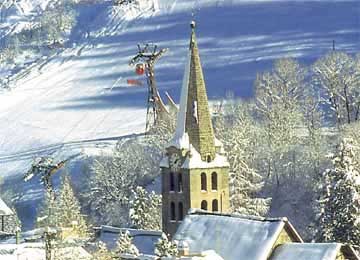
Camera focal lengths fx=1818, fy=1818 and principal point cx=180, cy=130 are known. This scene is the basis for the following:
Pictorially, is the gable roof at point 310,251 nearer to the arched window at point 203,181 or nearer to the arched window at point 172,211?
the arched window at point 203,181

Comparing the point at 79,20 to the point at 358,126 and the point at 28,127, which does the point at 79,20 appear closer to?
the point at 28,127

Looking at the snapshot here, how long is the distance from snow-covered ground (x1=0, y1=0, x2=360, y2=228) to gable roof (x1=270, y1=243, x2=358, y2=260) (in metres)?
56.2

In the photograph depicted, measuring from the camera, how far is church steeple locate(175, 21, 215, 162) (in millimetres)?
74625

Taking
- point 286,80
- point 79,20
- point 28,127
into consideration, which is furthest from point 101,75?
point 286,80

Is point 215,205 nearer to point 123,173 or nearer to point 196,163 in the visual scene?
point 196,163

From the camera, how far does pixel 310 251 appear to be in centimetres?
6203

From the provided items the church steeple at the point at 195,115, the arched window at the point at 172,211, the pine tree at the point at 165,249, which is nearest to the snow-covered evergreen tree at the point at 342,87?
the church steeple at the point at 195,115

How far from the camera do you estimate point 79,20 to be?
7367 inches

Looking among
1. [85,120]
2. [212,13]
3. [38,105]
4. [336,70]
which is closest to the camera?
[336,70]

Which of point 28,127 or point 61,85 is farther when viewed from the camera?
point 61,85

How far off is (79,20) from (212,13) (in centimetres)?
2088

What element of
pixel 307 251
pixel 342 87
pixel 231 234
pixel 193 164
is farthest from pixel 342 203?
pixel 342 87

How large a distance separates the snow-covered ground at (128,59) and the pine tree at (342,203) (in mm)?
44026

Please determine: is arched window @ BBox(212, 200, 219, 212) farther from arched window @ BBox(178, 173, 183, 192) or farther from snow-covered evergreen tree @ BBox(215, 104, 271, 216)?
snow-covered evergreen tree @ BBox(215, 104, 271, 216)
